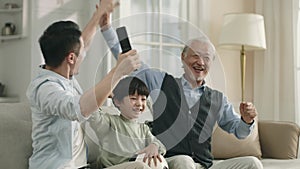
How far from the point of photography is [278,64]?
4.16 metres

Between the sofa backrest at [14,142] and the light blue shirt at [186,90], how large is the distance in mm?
536

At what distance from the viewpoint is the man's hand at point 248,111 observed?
2.26 meters

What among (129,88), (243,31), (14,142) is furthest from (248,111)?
(243,31)

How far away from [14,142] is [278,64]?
102 inches

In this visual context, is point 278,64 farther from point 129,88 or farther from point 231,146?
point 129,88

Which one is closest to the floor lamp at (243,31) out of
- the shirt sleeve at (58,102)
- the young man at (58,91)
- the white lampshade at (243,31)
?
the white lampshade at (243,31)

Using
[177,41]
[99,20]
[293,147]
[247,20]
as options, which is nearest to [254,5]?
[247,20]

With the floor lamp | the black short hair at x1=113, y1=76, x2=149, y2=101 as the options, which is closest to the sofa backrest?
the black short hair at x1=113, y1=76, x2=149, y2=101

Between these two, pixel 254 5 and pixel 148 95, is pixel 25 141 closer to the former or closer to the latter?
pixel 148 95

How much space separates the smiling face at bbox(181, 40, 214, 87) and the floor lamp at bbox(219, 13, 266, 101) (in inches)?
65.4

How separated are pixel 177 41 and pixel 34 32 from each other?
1.56 metres

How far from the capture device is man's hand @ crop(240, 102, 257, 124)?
2.26 m

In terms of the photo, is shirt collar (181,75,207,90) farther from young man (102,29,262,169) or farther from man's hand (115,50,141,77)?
man's hand (115,50,141,77)

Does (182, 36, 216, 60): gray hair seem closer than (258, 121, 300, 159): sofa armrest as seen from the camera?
Yes
